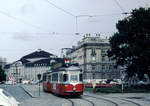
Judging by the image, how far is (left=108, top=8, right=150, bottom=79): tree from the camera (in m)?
48.7

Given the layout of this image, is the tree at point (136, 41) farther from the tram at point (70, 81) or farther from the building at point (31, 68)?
the building at point (31, 68)

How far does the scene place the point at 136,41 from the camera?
50406 millimetres

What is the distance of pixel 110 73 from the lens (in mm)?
108750

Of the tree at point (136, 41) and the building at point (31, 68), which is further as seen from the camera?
the building at point (31, 68)

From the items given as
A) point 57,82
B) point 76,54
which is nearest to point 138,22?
point 57,82

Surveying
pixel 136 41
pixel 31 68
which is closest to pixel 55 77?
pixel 136 41

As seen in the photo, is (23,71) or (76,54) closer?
(76,54)

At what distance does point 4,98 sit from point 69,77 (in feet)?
65.5

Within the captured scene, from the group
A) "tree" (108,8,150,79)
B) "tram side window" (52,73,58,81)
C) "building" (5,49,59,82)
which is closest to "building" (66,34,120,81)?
"building" (5,49,59,82)

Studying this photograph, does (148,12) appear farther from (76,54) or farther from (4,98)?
(76,54)

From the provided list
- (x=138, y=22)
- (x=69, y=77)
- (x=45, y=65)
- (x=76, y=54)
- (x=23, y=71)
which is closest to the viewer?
(x=69, y=77)

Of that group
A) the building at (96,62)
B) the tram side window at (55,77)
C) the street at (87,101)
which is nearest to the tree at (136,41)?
the street at (87,101)

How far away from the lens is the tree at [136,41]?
160 ft

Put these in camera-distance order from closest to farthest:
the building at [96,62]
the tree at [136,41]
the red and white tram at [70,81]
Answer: the red and white tram at [70,81] → the tree at [136,41] → the building at [96,62]
